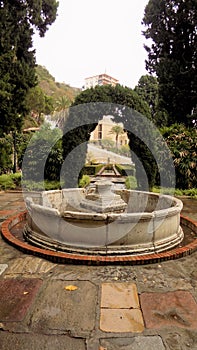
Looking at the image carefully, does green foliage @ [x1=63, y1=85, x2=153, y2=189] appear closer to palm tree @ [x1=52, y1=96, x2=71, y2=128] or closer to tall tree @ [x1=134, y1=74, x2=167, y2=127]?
palm tree @ [x1=52, y1=96, x2=71, y2=128]

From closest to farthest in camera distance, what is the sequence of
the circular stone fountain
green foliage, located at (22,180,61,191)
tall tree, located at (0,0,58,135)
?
the circular stone fountain → green foliage, located at (22,180,61,191) → tall tree, located at (0,0,58,135)

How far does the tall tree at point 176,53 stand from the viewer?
1405 cm

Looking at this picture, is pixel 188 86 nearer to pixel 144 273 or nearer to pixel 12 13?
pixel 12 13

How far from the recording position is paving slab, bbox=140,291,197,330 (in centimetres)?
248

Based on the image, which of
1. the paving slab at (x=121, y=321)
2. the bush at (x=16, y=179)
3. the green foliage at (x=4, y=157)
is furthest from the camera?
the green foliage at (x=4, y=157)

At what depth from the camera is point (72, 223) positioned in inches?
159

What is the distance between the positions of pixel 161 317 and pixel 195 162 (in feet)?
33.1

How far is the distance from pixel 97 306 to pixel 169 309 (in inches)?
29.1

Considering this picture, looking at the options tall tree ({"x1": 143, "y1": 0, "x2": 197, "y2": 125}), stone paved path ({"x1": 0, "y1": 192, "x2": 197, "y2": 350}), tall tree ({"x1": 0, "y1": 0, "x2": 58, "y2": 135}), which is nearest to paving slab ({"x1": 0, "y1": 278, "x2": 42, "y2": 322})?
stone paved path ({"x1": 0, "y1": 192, "x2": 197, "y2": 350})

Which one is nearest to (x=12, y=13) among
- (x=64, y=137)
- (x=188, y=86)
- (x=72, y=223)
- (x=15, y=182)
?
(x=64, y=137)

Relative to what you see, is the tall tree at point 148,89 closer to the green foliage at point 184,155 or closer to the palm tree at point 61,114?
the palm tree at point 61,114

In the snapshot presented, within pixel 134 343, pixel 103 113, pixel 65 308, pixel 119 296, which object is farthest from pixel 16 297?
pixel 103 113

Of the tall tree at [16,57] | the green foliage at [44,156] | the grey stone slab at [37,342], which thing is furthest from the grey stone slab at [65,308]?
the tall tree at [16,57]

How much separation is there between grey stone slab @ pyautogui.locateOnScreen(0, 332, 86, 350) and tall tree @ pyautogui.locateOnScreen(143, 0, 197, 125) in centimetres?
1364
